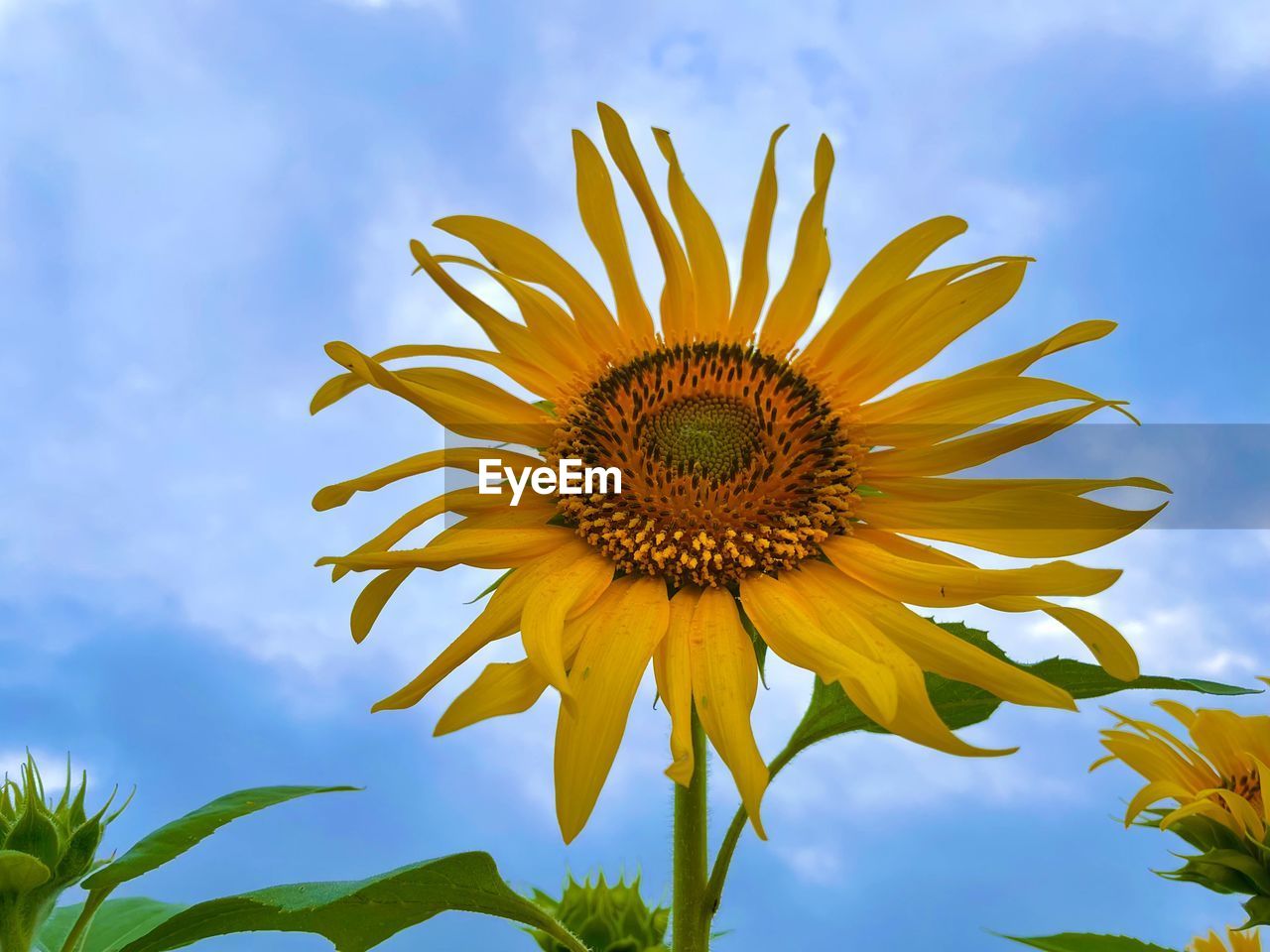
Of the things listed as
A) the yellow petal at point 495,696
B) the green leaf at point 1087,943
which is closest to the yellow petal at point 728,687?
the yellow petal at point 495,696

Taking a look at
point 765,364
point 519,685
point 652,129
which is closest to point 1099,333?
point 765,364

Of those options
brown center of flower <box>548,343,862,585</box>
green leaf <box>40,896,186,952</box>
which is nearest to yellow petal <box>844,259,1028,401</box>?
brown center of flower <box>548,343,862,585</box>

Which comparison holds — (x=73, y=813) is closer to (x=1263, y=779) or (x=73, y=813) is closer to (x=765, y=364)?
(x=765, y=364)

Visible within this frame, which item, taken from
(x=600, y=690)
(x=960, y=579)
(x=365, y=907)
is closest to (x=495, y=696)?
(x=600, y=690)

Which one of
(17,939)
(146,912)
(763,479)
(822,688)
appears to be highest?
(763,479)

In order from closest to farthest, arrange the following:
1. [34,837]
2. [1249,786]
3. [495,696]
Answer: [495,696]
[34,837]
[1249,786]

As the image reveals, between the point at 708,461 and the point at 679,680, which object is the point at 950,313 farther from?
the point at 679,680

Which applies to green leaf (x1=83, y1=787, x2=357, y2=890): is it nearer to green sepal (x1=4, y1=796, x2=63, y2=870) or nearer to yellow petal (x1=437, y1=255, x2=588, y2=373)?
green sepal (x1=4, y1=796, x2=63, y2=870)

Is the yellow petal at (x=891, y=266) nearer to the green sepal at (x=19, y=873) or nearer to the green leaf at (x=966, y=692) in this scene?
the green leaf at (x=966, y=692)
